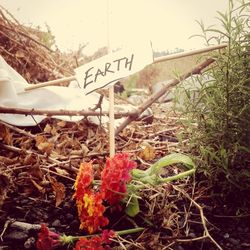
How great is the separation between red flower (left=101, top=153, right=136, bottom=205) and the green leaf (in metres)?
0.06

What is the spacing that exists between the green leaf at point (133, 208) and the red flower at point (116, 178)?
0.06 metres

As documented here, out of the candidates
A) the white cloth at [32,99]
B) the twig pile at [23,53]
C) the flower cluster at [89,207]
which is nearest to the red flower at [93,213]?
the flower cluster at [89,207]

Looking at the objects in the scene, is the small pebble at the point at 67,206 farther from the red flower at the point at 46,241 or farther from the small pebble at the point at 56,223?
the red flower at the point at 46,241

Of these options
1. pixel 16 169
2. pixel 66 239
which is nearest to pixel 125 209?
pixel 66 239

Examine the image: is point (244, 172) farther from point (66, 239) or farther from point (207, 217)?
point (66, 239)

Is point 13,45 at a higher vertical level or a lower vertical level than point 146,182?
higher

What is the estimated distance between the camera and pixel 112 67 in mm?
1398

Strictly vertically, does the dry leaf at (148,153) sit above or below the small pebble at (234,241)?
above

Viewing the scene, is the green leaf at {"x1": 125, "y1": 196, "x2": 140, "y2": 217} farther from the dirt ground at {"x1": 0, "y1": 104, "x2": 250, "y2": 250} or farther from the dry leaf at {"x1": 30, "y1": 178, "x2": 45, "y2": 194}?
the dry leaf at {"x1": 30, "y1": 178, "x2": 45, "y2": 194}

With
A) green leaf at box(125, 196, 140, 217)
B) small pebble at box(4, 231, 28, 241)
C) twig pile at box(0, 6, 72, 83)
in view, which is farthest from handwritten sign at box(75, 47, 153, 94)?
twig pile at box(0, 6, 72, 83)

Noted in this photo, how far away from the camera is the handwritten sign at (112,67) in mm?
1397

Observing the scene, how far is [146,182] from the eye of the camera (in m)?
1.27

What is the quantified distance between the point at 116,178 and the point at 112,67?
45 cm

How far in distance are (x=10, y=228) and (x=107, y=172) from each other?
0.35 meters
